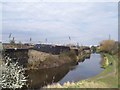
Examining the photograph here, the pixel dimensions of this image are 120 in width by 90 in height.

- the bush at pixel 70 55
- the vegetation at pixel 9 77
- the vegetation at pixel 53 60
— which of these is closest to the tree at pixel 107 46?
the bush at pixel 70 55

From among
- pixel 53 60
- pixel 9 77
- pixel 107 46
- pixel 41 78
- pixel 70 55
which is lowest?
pixel 41 78

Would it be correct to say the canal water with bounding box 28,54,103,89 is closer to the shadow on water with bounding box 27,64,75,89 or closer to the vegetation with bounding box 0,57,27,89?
the shadow on water with bounding box 27,64,75,89

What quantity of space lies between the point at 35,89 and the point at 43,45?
44460 millimetres

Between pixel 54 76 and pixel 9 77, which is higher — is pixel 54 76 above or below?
below

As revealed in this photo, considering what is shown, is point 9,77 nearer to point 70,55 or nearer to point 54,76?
point 54,76

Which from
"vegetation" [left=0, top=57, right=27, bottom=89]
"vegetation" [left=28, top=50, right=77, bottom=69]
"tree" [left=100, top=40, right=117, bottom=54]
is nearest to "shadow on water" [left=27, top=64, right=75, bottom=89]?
"vegetation" [left=28, top=50, right=77, bottom=69]

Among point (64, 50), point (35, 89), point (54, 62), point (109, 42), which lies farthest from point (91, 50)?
point (35, 89)

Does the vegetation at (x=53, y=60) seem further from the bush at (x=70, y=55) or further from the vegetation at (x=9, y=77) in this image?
the vegetation at (x=9, y=77)

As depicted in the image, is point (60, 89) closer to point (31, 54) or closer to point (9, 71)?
point (9, 71)

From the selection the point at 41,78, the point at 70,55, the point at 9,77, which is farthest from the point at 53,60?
the point at 9,77

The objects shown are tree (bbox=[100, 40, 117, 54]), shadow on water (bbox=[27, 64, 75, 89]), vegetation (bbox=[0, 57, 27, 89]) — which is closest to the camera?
vegetation (bbox=[0, 57, 27, 89])

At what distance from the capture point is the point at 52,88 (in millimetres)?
25125

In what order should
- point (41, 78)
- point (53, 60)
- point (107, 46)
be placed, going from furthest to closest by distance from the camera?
1. point (107, 46)
2. point (53, 60)
3. point (41, 78)

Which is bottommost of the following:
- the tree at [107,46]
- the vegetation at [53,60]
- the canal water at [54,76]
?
the canal water at [54,76]
